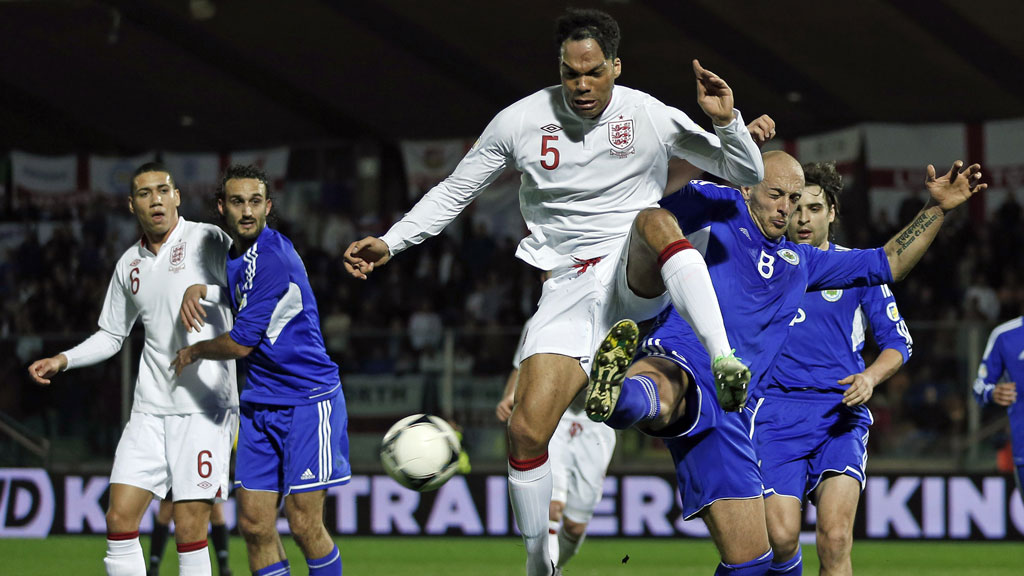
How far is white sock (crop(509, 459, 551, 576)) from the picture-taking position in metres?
5.05

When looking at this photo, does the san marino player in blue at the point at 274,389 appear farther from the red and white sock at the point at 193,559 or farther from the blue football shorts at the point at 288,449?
the red and white sock at the point at 193,559

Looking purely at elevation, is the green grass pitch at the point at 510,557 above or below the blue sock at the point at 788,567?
below

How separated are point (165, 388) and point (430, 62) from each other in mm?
10978

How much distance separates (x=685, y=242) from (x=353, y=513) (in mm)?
6896

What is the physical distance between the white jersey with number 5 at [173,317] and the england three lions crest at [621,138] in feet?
7.25

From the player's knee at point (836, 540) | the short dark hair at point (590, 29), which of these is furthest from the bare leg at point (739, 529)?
the short dark hair at point (590, 29)

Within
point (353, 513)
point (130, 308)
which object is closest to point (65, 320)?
point (353, 513)

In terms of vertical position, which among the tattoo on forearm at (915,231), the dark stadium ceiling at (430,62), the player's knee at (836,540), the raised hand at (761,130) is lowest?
the player's knee at (836,540)

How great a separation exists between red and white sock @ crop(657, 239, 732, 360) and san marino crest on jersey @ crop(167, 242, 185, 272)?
2.67 meters

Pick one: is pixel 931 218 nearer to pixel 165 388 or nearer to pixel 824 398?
pixel 824 398

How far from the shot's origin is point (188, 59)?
17.0 meters

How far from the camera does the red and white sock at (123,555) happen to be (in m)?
5.93

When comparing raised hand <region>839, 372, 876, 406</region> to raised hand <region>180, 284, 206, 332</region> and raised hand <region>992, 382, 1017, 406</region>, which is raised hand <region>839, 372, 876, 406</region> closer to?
raised hand <region>992, 382, 1017, 406</region>

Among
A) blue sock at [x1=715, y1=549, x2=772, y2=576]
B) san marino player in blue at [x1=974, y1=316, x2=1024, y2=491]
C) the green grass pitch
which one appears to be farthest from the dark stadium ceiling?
blue sock at [x1=715, y1=549, x2=772, y2=576]
